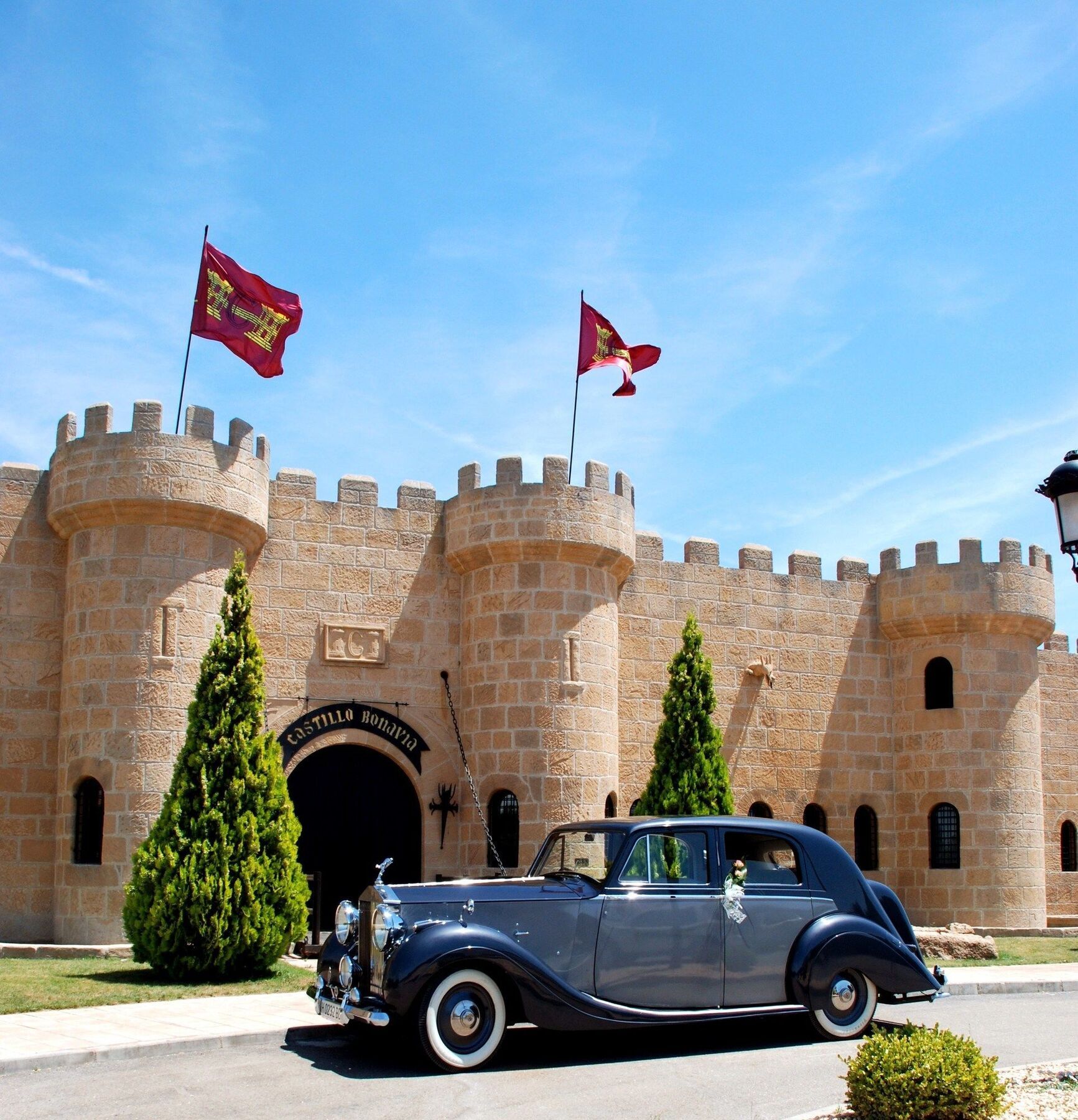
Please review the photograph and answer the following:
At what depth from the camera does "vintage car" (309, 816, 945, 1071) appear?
893 centimetres

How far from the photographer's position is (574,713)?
18234mm

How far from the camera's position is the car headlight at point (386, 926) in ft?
29.5

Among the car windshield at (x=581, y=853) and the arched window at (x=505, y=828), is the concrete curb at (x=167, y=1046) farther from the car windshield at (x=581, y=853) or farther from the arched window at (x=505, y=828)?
the arched window at (x=505, y=828)

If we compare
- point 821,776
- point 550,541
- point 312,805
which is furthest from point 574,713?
point 821,776

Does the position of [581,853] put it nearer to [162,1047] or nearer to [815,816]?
[162,1047]

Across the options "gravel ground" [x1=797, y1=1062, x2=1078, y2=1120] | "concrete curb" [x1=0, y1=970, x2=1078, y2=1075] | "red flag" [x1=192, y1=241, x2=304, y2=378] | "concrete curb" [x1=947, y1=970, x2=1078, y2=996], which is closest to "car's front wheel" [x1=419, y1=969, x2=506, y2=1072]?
"concrete curb" [x1=0, y1=970, x2=1078, y2=1075]

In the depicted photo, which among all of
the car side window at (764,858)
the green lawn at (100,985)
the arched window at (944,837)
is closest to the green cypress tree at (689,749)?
the arched window at (944,837)

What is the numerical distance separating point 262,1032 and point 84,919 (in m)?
6.90

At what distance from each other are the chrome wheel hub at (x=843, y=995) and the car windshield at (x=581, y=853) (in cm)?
202

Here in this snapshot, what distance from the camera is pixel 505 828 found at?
1822 cm

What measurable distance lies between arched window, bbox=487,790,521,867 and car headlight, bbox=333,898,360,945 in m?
8.13

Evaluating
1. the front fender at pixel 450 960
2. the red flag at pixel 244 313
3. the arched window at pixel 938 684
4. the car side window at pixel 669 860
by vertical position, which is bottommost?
the front fender at pixel 450 960

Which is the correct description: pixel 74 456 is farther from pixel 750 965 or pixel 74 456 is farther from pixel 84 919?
pixel 750 965

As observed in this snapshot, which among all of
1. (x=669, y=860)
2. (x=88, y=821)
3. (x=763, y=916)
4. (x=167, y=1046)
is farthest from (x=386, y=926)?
(x=88, y=821)
